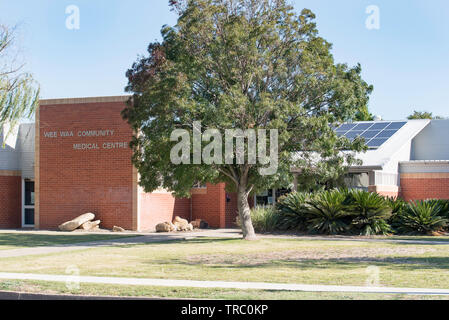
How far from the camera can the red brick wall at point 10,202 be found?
2950 centimetres

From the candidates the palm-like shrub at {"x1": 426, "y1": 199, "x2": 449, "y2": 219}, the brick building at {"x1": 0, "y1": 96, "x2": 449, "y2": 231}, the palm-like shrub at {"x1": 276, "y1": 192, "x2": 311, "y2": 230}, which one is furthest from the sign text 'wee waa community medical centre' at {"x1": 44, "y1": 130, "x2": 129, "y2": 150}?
the palm-like shrub at {"x1": 426, "y1": 199, "x2": 449, "y2": 219}

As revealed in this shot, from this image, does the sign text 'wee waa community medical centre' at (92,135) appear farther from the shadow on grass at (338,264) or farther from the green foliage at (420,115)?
the green foliage at (420,115)

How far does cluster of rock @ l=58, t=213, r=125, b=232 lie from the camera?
26500 mm

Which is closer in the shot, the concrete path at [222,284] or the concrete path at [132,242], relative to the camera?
the concrete path at [222,284]

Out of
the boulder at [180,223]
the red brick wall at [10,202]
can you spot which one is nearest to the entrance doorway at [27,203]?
the red brick wall at [10,202]

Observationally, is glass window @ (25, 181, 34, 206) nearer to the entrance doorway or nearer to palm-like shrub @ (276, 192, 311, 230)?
the entrance doorway

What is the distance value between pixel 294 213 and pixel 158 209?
22.5 ft

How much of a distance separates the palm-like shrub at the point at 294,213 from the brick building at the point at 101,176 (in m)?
3.56

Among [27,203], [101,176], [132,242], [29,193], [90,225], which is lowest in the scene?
[132,242]

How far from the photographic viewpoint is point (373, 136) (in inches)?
1227

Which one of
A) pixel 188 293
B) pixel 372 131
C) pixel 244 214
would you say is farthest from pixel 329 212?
pixel 188 293

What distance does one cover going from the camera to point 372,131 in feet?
106

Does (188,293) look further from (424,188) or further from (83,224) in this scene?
(424,188)

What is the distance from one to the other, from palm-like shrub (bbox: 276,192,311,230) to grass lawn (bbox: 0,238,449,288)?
4698 millimetres
